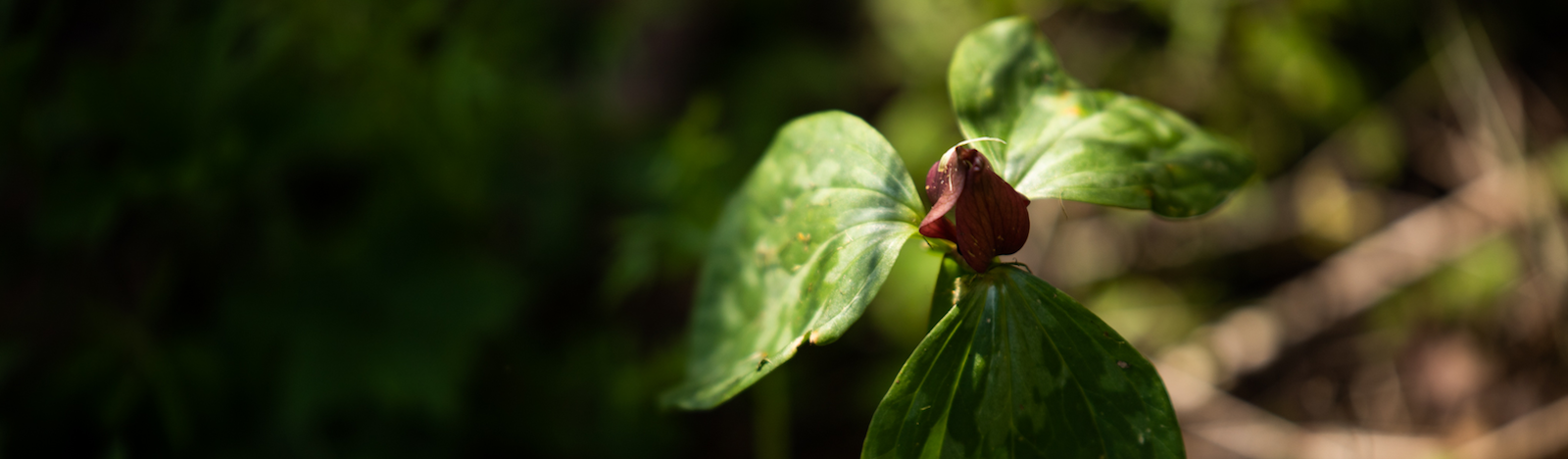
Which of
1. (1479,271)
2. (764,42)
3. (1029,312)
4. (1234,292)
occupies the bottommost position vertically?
(1029,312)

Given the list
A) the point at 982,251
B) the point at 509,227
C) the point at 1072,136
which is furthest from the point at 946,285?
the point at 509,227

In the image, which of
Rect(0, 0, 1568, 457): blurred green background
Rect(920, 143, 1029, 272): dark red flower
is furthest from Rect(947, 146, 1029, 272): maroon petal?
Rect(0, 0, 1568, 457): blurred green background

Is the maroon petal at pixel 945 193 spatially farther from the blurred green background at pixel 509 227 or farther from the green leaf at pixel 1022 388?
the blurred green background at pixel 509 227

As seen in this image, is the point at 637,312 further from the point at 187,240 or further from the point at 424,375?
the point at 187,240

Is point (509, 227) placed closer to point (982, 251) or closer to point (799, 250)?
point (799, 250)

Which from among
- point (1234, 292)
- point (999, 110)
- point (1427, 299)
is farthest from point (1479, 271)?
point (999, 110)

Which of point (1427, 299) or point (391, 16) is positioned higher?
point (391, 16)
